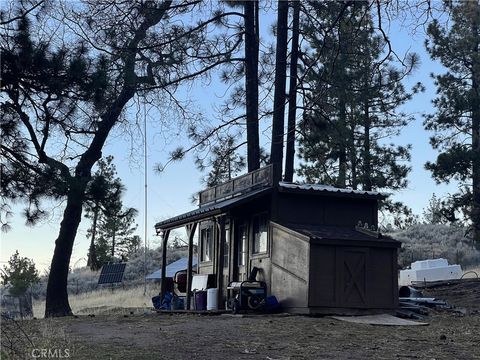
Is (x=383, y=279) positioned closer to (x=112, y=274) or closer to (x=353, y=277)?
(x=353, y=277)

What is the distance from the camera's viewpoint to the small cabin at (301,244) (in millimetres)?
14953

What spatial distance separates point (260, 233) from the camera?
57.1 ft

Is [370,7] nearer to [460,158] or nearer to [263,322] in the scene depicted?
[263,322]

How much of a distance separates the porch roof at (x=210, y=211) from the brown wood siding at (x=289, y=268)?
3.00 feet

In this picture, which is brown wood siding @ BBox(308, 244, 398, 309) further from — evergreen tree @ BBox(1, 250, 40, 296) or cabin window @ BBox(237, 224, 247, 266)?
evergreen tree @ BBox(1, 250, 40, 296)

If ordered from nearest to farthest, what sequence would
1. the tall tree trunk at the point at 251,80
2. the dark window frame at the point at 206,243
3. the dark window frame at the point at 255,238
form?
the dark window frame at the point at 255,238, the dark window frame at the point at 206,243, the tall tree trunk at the point at 251,80

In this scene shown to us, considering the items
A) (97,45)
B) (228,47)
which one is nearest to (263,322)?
(97,45)

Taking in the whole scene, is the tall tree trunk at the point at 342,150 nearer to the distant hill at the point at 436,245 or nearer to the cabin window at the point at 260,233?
the cabin window at the point at 260,233

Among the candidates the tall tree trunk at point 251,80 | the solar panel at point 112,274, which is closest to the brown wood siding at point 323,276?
the tall tree trunk at point 251,80

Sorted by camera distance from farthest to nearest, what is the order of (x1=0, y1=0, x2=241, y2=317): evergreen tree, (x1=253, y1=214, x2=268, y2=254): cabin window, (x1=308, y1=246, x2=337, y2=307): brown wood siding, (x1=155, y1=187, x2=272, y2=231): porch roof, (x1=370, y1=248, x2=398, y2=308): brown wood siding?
(x1=253, y1=214, x2=268, y2=254): cabin window, (x1=155, y1=187, x2=272, y2=231): porch roof, (x1=370, y1=248, x2=398, y2=308): brown wood siding, (x1=308, y1=246, x2=337, y2=307): brown wood siding, (x1=0, y1=0, x2=241, y2=317): evergreen tree

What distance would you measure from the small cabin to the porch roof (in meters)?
0.03

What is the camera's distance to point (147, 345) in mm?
9727

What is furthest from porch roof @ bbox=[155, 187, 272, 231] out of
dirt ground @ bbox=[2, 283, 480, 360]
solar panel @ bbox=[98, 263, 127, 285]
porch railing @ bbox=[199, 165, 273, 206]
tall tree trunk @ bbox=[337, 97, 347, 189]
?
solar panel @ bbox=[98, 263, 127, 285]

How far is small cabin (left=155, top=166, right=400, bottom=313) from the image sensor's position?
49.1ft
